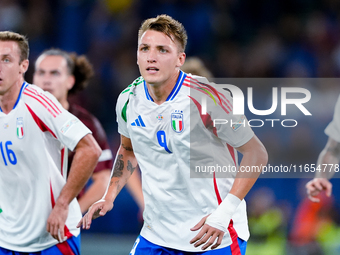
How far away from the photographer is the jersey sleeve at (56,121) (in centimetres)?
367

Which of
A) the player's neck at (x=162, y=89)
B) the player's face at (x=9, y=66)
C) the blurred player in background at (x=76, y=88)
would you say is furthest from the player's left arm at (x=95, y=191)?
the player's neck at (x=162, y=89)

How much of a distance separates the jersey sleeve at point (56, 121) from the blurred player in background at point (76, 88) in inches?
58.5

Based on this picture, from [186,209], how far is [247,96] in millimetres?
4459

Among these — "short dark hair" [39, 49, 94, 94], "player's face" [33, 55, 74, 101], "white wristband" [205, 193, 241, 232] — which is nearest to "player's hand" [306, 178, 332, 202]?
"white wristband" [205, 193, 241, 232]

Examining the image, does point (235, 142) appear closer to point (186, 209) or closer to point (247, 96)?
point (186, 209)

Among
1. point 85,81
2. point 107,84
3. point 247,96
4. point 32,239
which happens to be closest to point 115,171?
point 32,239

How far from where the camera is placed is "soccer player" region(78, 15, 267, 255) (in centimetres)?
337

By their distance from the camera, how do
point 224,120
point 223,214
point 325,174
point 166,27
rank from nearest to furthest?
1. point 223,214
2. point 224,120
3. point 166,27
4. point 325,174

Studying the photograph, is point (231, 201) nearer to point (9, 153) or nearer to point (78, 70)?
point (9, 153)

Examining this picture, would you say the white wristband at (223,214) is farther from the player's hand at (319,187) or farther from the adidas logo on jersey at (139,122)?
the player's hand at (319,187)

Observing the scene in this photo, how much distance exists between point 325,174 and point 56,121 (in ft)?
7.25

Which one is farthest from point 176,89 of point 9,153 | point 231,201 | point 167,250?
point 9,153

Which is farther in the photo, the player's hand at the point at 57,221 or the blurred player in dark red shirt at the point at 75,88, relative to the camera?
the blurred player in dark red shirt at the point at 75,88

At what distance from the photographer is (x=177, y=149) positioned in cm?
341
